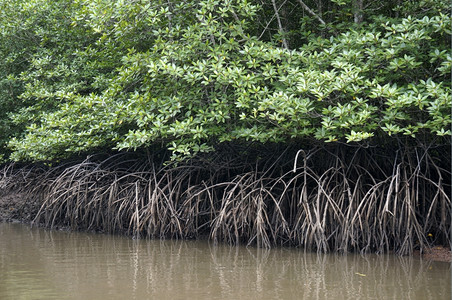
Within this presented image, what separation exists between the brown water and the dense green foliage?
49.5 inches

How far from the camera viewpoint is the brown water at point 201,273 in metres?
4.26

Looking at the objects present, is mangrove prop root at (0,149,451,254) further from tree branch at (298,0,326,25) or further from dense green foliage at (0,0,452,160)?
tree branch at (298,0,326,25)

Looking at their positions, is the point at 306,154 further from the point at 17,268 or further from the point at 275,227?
the point at 17,268

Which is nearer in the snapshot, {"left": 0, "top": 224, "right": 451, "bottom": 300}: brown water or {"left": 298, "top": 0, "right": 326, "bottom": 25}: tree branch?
{"left": 0, "top": 224, "right": 451, "bottom": 300}: brown water

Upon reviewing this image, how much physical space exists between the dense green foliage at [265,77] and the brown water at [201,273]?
126 cm

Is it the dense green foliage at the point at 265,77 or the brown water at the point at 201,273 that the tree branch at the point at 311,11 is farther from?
the brown water at the point at 201,273

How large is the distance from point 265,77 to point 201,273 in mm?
2337

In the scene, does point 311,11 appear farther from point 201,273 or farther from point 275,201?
point 201,273


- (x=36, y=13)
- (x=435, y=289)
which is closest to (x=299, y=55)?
(x=435, y=289)

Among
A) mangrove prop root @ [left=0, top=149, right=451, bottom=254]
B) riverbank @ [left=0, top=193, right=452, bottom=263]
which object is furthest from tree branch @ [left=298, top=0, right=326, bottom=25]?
riverbank @ [left=0, top=193, right=452, bottom=263]

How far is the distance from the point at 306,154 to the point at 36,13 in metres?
5.65

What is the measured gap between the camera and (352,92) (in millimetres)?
5508

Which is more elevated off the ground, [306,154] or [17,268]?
[306,154]

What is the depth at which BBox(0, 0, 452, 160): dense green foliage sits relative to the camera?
545 cm
